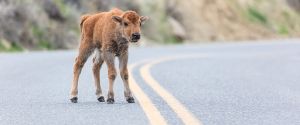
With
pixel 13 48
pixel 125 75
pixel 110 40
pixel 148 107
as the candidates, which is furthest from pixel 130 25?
pixel 13 48

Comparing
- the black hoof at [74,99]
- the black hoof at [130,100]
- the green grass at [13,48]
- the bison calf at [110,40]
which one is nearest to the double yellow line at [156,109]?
the black hoof at [130,100]

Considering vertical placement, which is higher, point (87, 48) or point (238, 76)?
point (87, 48)

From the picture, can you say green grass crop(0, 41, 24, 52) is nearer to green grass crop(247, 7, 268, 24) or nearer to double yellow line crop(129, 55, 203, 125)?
double yellow line crop(129, 55, 203, 125)

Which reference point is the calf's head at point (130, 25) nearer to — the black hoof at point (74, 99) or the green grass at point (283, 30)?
the black hoof at point (74, 99)

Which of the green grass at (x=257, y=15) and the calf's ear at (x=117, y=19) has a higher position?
the calf's ear at (x=117, y=19)

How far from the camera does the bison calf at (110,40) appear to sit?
425 inches

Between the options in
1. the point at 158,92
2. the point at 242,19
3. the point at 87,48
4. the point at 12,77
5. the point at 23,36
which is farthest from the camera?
the point at 242,19

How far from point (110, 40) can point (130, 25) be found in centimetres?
53

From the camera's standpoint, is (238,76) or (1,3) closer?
(238,76)

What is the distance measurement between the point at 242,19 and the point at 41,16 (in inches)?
797

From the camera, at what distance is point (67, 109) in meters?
10.2

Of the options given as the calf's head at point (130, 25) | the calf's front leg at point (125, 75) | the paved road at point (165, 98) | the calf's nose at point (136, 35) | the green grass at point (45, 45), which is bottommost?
the green grass at point (45, 45)

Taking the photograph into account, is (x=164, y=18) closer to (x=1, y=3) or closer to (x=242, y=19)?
(x=242, y=19)

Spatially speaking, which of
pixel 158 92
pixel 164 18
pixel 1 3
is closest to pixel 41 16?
pixel 1 3
